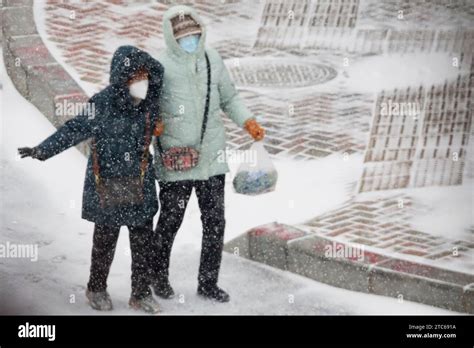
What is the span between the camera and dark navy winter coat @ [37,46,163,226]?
8.20m

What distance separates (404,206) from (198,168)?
208cm

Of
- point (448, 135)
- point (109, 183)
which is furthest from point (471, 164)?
point (109, 183)

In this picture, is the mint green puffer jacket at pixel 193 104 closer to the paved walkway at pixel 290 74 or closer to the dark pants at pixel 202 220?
the dark pants at pixel 202 220

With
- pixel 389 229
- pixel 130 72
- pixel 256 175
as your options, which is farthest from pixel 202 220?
pixel 389 229

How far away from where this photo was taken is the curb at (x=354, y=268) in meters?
8.82

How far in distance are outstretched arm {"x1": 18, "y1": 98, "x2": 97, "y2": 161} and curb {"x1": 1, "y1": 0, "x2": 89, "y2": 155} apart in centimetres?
200

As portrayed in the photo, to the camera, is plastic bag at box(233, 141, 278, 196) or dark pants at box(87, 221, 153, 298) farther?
plastic bag at box(233, 141, 278, 196)

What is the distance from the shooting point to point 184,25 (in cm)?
836

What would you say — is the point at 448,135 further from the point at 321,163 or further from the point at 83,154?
the point at 83,154

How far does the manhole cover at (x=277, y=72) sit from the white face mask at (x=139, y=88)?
4090 mm

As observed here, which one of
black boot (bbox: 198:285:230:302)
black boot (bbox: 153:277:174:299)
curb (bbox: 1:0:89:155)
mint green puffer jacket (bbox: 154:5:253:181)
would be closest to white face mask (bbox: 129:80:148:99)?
mint green puffer jacket (bbox: 154:5:253:181)
